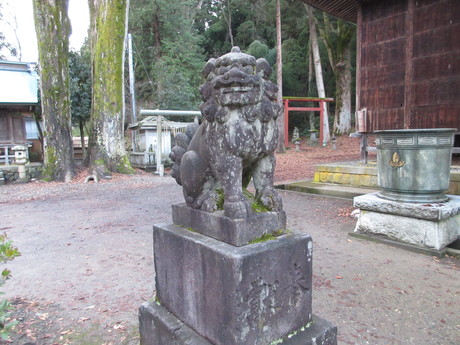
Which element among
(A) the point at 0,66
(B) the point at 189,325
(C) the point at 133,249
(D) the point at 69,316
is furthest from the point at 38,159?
(B) the point at 189,325

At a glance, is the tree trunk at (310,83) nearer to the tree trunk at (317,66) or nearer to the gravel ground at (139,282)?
the tree trunk at (317,66)

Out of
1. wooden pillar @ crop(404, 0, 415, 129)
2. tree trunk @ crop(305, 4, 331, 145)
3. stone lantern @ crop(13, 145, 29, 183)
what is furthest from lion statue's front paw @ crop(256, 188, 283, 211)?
tree trunk @ crop(305, 4, 331, 145)

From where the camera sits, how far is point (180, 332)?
201 cm

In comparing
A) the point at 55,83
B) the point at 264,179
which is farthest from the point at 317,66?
the point at 264,179

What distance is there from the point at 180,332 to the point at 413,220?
332 cm

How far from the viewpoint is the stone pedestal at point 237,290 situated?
5.62 ft

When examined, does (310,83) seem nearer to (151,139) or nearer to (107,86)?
(151,139)

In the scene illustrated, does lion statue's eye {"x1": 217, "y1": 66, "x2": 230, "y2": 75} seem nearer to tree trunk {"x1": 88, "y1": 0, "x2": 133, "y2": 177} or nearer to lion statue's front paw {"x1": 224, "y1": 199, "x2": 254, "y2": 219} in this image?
lion statue's front paw {"x1": 224, "y1": 199, "x2": 254, "y2": 219}

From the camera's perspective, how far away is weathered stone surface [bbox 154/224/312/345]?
1701 millimetres

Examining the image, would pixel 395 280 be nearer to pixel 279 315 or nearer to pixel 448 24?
pixel 279 315

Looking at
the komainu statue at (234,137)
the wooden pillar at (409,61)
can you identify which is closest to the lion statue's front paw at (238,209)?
the komainu statue at (234,137)

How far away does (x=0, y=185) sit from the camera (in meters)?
11.0

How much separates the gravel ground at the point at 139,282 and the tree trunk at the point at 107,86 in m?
5.45

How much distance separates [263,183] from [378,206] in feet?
9.25
